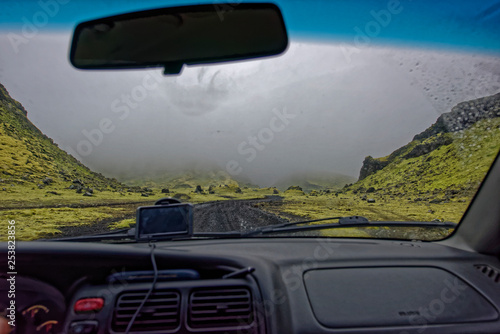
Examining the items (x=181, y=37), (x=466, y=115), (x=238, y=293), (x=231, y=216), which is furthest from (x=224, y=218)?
(x=466, y=115)

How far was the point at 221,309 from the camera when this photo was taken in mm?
2322

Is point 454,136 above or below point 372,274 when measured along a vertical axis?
above

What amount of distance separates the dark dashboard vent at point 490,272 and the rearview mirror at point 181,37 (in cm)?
270

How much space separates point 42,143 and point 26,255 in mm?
2932

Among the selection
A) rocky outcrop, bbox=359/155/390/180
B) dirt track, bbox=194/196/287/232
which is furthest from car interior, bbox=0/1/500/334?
rocky outcrop, bbox=359/155/390/180

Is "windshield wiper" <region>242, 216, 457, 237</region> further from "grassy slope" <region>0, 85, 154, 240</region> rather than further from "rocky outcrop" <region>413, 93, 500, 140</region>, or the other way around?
"grassy slope" <region>0, 85, 154, 240</region>

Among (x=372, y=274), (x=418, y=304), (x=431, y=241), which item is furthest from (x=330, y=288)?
(x=431, y=241)

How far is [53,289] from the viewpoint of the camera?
101 inches

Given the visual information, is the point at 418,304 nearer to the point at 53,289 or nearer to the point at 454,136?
the point at 454,136

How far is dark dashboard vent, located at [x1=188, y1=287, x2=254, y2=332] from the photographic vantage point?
2.28m

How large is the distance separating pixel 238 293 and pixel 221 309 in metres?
0.17

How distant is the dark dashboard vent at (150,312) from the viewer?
2.25 meters

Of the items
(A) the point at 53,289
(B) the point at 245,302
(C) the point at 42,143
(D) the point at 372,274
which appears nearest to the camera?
(B) the point at 245,302

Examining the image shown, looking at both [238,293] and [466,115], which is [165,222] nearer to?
[238,293]
